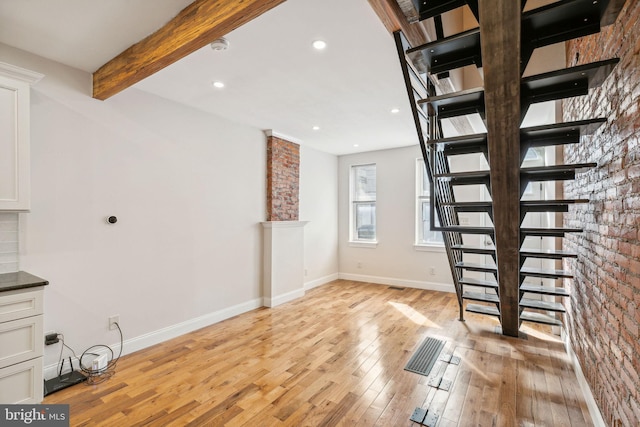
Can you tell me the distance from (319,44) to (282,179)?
2616mm

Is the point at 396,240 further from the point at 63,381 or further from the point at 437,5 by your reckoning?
the point at 63,381

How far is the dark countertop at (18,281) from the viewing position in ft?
6.29


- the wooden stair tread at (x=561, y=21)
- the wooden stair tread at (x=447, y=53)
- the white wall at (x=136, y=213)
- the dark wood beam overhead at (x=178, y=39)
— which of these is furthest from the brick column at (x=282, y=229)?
the wooden stair tread at (x=561, y=21)

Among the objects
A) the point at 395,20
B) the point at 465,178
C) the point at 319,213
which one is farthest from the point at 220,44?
the point at 319,213

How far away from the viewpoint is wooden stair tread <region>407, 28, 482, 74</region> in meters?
1.55

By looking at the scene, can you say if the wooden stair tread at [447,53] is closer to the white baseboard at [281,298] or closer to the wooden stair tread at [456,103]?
the wooden stair tread at [456,103]

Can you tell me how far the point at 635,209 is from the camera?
136 centimetres

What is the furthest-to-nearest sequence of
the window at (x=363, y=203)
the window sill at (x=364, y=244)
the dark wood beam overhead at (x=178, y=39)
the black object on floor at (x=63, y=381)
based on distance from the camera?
the window at (x=363, y=203), the window sill at (x=364, y=244), the black object on floor at (x=63, y=381), the dark wood beam overhead at (x=178, y=39)

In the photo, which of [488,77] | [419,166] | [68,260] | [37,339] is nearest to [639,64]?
[488,77]

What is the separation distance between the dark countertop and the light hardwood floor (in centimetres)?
90

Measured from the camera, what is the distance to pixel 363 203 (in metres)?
6.12

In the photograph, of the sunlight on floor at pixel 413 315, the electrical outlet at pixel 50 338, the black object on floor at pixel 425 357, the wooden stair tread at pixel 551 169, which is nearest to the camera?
the wooden stair tread at pixel 551 169

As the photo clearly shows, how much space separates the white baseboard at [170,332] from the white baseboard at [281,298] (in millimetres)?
191

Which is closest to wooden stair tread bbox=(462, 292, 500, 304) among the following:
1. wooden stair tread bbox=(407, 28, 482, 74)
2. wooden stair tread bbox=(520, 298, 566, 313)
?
wooden stair tread bbox=(520, 298, 566, 313)
